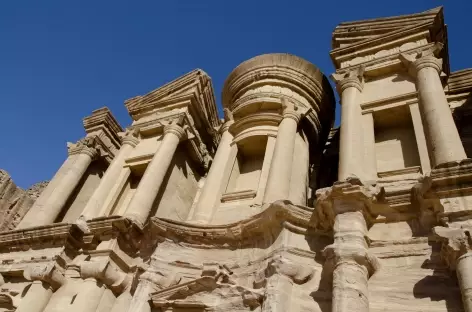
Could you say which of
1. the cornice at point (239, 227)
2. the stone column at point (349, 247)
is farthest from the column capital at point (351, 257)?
the cornice at point (239, 227)

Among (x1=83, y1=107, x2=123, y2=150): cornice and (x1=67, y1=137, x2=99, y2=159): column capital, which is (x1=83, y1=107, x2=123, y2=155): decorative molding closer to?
(x1=83, y1=107, x2=123, y2=150): cornice

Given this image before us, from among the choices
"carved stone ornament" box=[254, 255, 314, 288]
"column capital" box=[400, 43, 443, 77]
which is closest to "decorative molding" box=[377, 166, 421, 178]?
"column capital" box=[400, 43, 443, 77]

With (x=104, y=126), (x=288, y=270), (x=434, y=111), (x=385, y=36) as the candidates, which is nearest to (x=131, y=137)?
(x=104, y=126)

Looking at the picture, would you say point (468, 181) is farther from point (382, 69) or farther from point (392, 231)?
point (382, 69)

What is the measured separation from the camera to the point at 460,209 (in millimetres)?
6910

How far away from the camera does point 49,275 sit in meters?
10.7

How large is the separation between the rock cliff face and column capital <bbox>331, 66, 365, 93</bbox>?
51.4ft

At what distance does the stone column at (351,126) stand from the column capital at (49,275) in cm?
739

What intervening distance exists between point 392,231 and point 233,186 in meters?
5.56

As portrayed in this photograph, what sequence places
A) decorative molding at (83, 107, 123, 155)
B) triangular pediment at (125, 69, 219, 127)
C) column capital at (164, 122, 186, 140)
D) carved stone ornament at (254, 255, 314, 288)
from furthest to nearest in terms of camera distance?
decorative molding at (83, 107, 123, 155), triangular pediment at (125, 69, 219, 127), column capital at (164, 122, 186, 140), carved stone ornament at (254, 255, 314, 288)

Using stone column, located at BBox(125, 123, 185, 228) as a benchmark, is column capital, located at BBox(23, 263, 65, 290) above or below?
below

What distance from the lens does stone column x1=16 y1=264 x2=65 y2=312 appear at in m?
10.5

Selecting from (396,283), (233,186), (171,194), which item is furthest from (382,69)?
(171,194)

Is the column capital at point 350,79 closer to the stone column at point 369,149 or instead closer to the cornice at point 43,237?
the stone column at point 369,149
